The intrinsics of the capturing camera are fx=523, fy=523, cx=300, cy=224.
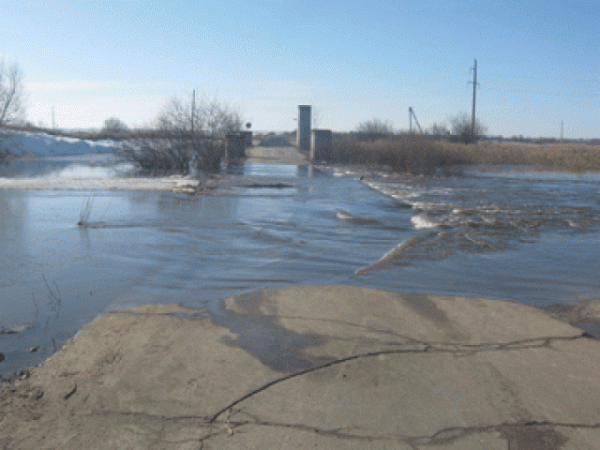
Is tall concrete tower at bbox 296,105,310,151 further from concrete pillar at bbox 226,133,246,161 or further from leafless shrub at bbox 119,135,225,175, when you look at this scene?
→ leafless shrub at bbox 119,135,225,175

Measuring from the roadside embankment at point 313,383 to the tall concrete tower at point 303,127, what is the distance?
31.3 metres

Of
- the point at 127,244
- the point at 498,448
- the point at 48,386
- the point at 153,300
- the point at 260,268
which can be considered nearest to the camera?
the point at 498,448

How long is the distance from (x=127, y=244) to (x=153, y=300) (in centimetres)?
283

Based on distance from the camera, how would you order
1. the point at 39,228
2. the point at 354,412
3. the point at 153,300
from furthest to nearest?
1. the point at 39,228
2. the point at 153,300
3. the point at 354,412

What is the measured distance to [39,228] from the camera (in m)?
8.69

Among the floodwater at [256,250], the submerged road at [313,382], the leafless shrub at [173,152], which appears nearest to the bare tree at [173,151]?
the leafless shrub at [173,152]

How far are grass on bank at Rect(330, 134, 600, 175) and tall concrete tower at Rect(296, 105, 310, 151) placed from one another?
17.3 ft

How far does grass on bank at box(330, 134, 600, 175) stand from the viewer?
22750 mm

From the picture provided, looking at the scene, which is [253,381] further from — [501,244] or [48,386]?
[501,244]

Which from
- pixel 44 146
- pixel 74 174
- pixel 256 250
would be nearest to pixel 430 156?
pixel 74 174

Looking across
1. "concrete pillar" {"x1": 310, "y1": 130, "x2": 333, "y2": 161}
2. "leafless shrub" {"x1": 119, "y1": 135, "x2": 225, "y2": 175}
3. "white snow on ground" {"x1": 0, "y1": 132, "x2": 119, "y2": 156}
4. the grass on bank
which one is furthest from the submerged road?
"white snow on ground" {"x1": 0, "y1": 132, "x2": 119, "y2": 156}

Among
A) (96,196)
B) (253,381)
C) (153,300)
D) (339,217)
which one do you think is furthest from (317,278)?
(96,196)

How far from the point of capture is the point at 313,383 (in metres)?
3.14

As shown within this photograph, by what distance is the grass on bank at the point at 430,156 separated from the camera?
74.6 ft
